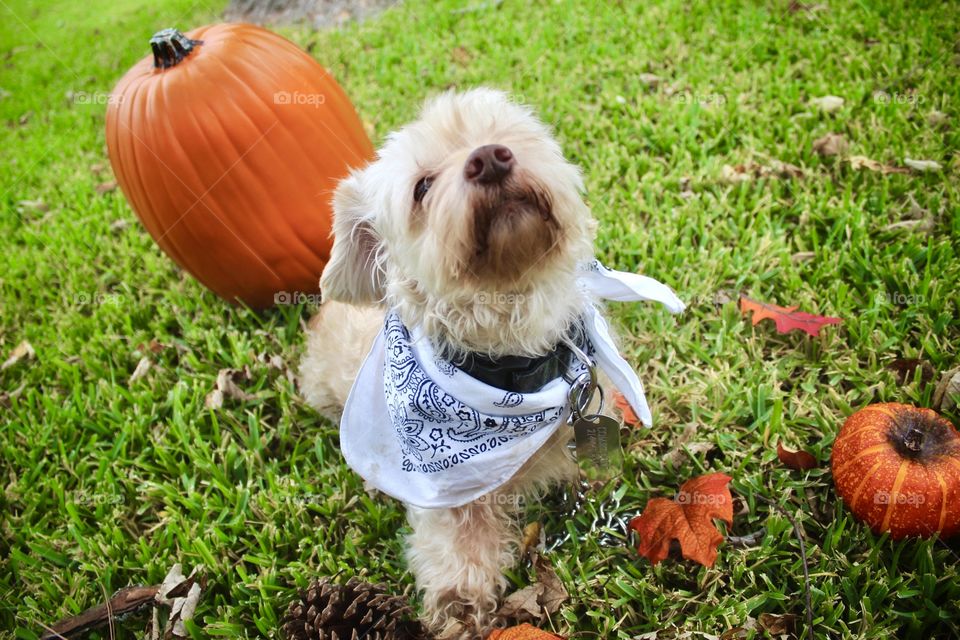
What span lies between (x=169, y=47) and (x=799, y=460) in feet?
12.8

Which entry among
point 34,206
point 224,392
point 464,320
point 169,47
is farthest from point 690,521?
point 34,206

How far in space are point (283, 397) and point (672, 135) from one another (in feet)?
10.2

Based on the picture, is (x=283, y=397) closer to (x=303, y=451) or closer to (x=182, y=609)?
(x=303, y=451)

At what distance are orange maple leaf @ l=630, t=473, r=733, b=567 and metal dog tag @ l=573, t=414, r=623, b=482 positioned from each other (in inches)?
11.0

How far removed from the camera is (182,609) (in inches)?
96.6

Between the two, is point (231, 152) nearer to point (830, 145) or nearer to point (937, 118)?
point (830, 145)

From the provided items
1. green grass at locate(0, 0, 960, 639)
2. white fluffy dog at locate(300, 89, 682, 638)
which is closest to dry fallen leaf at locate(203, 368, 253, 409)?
green grass at locate(0, 0, 960, 639)

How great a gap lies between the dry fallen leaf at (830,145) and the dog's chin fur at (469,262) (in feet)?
8.04

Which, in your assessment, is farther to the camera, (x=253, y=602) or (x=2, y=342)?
(x=2, y=342)

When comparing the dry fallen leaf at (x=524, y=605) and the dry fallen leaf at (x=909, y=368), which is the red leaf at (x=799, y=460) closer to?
the dry fallen leaf at (x=909, y=368)

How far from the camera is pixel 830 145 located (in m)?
3.78

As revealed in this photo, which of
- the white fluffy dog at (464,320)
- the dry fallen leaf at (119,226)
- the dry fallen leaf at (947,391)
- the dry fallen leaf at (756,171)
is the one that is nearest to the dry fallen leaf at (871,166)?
the dry fallen leaf at (756,171)

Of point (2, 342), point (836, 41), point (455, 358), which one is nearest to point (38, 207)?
point (2, 342)

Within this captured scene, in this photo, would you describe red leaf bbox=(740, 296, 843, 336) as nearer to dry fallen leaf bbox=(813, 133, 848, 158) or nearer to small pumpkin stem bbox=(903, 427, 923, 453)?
small pumpkin stem bbox=(903, 427, 923, 453)
